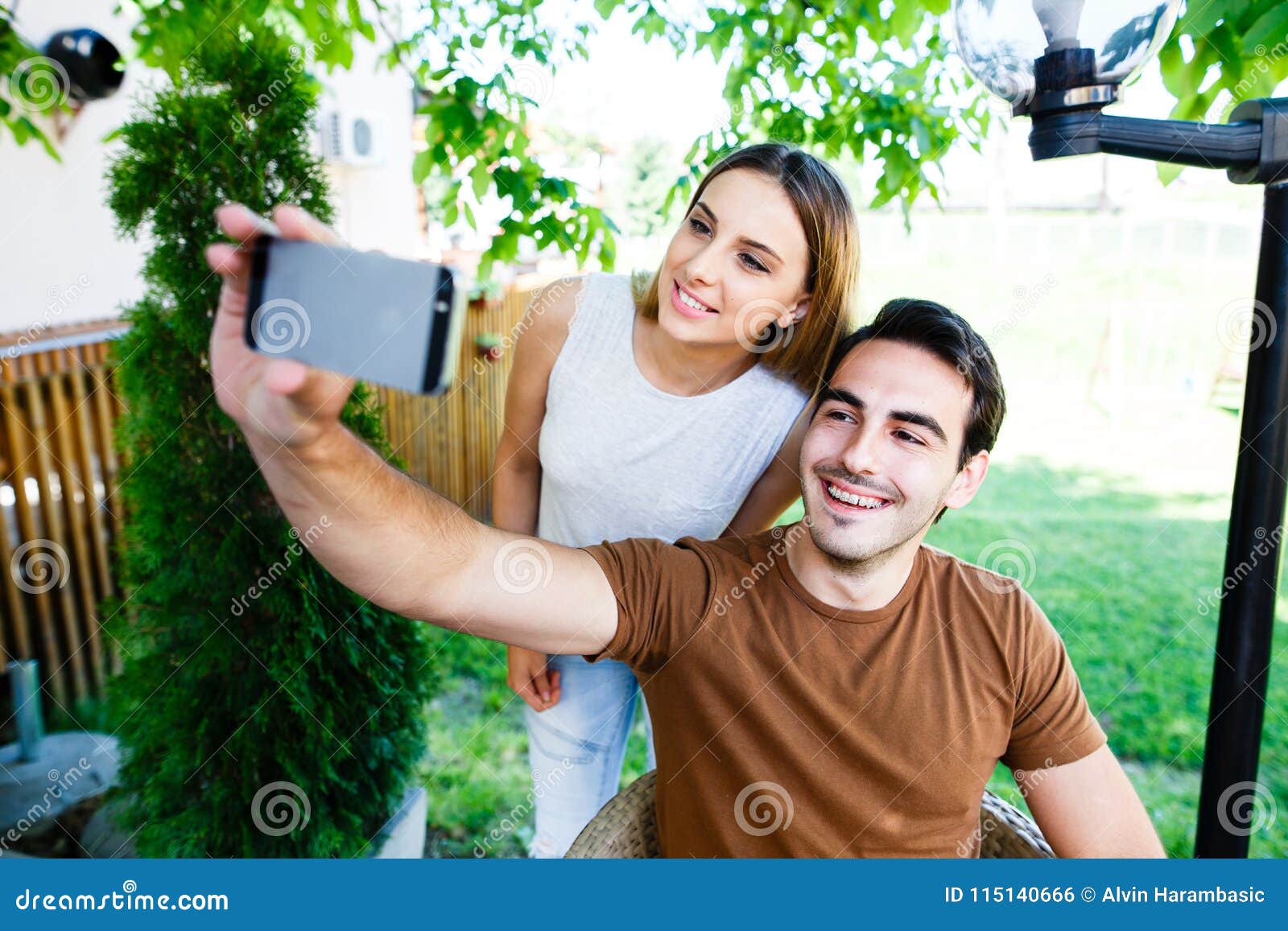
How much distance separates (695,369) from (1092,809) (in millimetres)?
1227

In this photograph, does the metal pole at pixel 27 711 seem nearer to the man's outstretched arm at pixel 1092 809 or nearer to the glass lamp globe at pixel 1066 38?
the man's outstretched arm at pixel 1092 809

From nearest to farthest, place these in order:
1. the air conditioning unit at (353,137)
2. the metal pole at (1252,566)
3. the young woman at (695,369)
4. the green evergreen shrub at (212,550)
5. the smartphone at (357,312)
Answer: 1. the smartphone at (357,312)
2. the metal pole at (1252,566)
3. the young woman at (695,369)
4. the green evergreen shrub at (212,550)
5. the air conditioning unit at (353,137)

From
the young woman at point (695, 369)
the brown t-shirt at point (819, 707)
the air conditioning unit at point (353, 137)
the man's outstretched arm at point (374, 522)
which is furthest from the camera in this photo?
the air conditioning unit at point (353, 137)

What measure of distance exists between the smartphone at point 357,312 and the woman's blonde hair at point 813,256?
110 cm

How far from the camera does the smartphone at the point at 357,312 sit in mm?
945

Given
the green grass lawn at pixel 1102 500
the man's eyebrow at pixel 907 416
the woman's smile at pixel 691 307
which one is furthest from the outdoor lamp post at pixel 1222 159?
the green grass lawn at pixel 1102 500

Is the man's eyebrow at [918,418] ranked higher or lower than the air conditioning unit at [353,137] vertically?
lower

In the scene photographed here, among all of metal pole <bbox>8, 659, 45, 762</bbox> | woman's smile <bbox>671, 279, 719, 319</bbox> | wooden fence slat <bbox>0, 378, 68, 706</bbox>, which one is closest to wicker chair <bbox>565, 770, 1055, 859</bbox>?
woman's smile <bbox>671, 279, 719, 319</bbox>

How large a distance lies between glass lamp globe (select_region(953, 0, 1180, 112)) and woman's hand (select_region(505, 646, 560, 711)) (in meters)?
1.60

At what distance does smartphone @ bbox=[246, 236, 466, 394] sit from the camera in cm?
95

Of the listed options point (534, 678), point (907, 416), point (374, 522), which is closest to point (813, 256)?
point (907, 416)

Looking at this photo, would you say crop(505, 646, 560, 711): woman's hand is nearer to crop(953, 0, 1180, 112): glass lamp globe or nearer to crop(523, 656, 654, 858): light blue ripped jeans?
crop(523, 656, 654, 858): light blue ripped jeans
